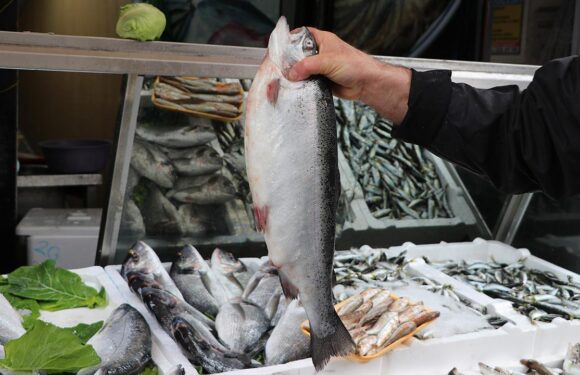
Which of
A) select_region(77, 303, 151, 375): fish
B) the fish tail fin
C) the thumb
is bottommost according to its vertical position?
select_region(77, 303, 151, 375): fish

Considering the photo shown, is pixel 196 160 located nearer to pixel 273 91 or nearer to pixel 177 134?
pixel 177 134

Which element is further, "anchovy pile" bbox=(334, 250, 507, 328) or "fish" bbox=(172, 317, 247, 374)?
"anchovy pile" bbox=(334, 250, 507, 328)

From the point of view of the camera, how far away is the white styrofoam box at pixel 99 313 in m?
2.70

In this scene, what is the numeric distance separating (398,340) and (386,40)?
219 inches

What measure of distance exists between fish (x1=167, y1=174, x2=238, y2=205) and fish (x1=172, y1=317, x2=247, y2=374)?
905 mm

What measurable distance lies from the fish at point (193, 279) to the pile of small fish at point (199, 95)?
756mm

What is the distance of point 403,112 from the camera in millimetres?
2160

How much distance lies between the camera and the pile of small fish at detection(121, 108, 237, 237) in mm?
3342

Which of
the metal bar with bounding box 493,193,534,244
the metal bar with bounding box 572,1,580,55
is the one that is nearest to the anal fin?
the metal bar with bounding box 493,193,534,244

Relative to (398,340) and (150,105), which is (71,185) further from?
(398,340)

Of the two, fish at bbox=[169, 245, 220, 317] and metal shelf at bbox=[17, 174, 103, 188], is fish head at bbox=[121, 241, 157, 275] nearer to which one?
fish at bbox=[169, 245, 220, 317]

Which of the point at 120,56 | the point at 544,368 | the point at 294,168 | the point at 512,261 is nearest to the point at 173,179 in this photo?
the point at 120,56

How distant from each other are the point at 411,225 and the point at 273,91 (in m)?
2.99

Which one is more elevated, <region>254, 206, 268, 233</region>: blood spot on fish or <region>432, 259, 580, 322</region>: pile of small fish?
<region>254, 206, 268, 233</region>: blood spot on fish
